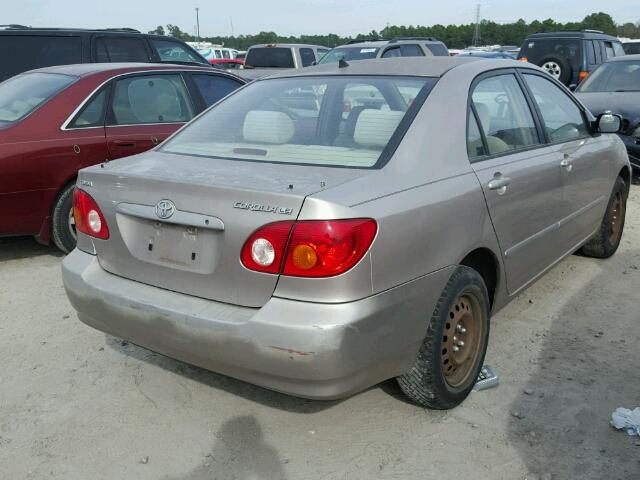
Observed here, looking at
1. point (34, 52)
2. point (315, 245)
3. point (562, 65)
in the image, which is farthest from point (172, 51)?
point (562, 65)

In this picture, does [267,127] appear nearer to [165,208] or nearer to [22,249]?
[165,208]

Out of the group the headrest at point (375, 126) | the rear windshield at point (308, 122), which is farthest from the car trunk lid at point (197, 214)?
the headrest at point (375, 126)

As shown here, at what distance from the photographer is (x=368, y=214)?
7.90 ft

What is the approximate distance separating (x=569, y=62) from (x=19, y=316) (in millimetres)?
Result: 12630

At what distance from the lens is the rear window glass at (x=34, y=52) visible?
299 inches

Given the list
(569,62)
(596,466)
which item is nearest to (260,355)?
(596,466)

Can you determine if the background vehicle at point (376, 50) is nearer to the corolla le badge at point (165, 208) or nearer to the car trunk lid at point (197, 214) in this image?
the car trunk lid at point (197, 214)

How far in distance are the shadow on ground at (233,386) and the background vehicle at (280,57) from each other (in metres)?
13.1

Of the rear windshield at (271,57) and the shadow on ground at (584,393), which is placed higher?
the rear windshield at (271,57)

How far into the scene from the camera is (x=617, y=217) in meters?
5.32

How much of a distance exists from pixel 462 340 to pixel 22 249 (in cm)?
409

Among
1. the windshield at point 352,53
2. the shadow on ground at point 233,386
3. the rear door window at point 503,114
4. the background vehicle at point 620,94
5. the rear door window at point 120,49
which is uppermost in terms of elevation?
the rear door window at point 120,49

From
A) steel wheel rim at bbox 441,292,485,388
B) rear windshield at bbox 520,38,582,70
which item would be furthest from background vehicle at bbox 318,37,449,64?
steel wheel rim at bbox 441,292,485,388

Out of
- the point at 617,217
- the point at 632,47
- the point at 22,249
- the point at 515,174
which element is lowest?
the point at 22,249
